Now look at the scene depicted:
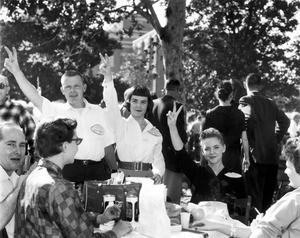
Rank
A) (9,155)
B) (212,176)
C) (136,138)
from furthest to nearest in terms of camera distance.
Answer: (136,138), (212,176), (9,155)

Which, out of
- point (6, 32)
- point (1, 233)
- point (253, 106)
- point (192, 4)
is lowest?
point (1, 233)

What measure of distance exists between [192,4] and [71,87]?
9219 millimetres

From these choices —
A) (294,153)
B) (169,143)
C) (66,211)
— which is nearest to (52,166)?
(66,211)

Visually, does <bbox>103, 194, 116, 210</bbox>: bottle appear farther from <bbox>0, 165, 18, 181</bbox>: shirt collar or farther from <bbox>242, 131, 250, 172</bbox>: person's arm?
<bbox>242, 131, 250, 172</bbox>: person's arm

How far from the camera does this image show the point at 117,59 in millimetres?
67438

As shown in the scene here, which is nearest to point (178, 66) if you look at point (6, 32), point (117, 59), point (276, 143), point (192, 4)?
point (192, 4)

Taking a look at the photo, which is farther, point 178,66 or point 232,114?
point 178,66

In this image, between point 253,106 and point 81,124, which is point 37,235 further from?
point 253,106

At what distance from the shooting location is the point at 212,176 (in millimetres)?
3969

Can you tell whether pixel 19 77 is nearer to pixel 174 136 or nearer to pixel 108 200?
pixel 174 136

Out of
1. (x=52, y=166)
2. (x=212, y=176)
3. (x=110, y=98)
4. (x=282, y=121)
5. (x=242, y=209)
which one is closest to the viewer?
(x=52, y=166)

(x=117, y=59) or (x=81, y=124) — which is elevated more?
(x=117, y=59)

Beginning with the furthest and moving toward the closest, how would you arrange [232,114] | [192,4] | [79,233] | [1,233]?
[192,4] → [232,114] → [1,233] → [79,233]

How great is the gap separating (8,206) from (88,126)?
1423 millimetres
